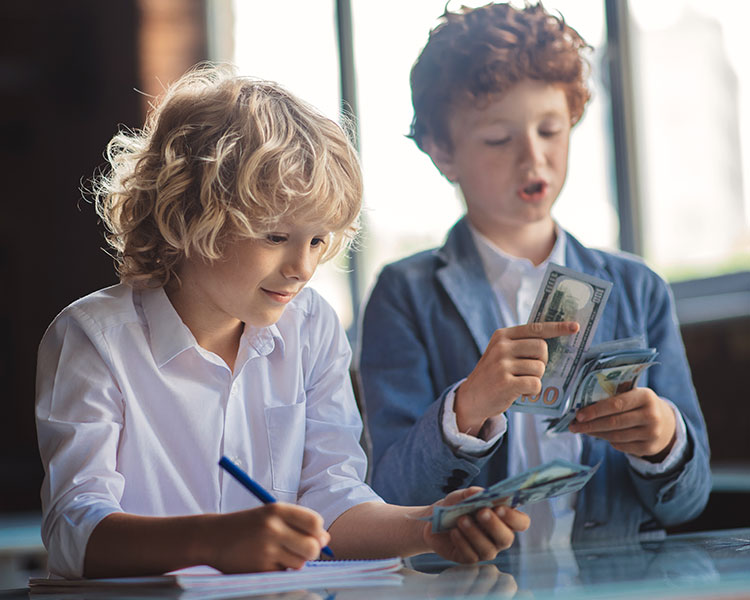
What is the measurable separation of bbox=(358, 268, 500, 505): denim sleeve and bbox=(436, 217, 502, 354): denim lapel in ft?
0.25

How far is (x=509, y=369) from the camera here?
1370mm

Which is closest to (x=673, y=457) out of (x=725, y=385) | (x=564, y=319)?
(x=564, y=319)

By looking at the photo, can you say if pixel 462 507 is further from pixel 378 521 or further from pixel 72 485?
pixel 72 485

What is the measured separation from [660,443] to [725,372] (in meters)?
1.80

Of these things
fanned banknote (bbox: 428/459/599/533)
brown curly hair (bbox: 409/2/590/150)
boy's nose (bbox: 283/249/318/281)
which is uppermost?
brown curly hair (bbox: 409/2/590/150)

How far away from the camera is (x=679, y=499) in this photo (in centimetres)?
158

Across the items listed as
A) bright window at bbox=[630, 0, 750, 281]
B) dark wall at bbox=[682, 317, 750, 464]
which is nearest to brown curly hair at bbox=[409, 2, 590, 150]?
dark wall at bbox=[682, 317, 750, 464]

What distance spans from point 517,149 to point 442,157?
161mm

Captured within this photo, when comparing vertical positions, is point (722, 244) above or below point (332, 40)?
below

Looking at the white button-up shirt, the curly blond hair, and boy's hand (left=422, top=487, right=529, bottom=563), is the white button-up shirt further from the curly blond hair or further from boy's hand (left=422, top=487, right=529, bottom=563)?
boy's hand (left=422, top=487, right=529, bottom=563)

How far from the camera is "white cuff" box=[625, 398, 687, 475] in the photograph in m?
1.52

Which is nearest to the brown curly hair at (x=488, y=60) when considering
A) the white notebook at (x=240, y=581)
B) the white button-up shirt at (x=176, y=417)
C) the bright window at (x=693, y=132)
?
the white button-up shirt at (x=176, y=417)

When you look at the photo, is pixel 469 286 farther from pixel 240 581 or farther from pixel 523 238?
pixel 240 581

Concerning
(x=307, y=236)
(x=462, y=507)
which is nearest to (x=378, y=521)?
(x=462, y=507)
